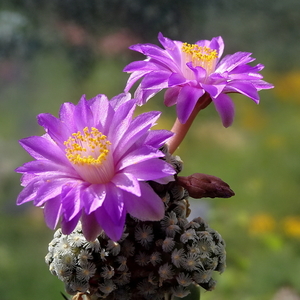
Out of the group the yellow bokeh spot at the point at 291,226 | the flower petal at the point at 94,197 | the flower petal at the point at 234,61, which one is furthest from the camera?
the yellow bokeh spot at the point at 291,226

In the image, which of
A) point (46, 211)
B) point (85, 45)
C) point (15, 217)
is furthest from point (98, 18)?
point (46, 211)

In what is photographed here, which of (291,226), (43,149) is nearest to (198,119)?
(291,226)

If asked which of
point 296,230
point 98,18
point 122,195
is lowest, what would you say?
point 296,230

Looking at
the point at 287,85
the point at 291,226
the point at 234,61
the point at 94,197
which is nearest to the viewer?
the point at 94,197

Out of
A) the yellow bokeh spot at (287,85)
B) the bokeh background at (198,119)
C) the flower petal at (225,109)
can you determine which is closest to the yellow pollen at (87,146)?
the flower petal at (225,109)

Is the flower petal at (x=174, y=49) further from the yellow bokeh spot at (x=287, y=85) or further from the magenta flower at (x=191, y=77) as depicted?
the yellow bokeh spot at (x=287, y=85)

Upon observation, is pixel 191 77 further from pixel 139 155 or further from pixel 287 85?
pixel 287 85

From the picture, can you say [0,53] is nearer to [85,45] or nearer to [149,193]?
[85,45]
